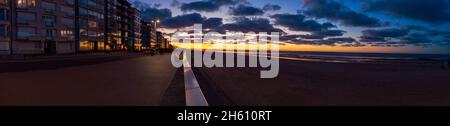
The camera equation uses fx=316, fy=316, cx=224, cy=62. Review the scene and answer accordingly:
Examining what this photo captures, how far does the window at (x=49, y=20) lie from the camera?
5540 centimetres

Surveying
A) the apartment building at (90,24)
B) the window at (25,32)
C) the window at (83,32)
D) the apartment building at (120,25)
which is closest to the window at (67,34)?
the apartment building at (90,24)

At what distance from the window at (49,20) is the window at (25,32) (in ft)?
9.02

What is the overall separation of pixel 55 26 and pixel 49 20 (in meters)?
1.64

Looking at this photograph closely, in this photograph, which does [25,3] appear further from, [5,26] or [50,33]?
[50,33]

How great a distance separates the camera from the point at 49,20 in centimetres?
5644

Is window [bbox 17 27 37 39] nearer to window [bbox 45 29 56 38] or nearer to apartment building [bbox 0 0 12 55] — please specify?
apartment building [bbox 0 0 12 55]

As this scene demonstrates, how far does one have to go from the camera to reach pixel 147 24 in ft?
546

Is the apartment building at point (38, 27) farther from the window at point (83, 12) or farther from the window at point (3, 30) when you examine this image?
the window at point (83, 12)

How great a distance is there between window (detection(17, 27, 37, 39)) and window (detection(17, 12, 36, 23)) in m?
1.31

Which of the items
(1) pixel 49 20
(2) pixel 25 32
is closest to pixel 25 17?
(2) pixel 25 32

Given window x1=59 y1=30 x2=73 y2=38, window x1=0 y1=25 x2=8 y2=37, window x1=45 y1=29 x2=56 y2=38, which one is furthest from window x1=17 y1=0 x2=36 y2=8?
window x1=59 y1=30 x2=73 y2=38

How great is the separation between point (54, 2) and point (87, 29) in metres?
12.4

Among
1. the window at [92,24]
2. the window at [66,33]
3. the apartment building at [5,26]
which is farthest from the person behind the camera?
the window at [92,24]
